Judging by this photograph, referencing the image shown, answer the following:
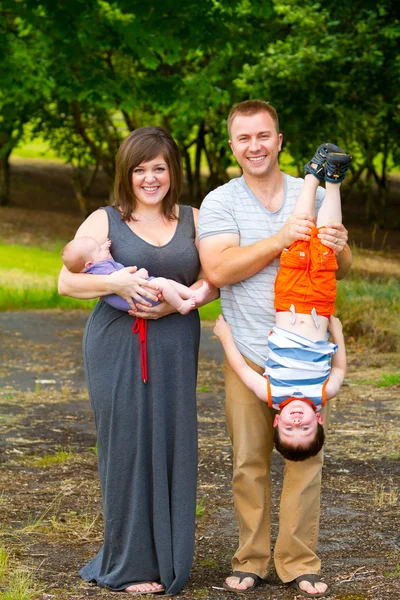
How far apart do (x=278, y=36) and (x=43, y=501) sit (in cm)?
1751

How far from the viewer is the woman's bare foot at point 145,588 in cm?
423

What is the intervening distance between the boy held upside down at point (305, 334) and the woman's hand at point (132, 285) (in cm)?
53

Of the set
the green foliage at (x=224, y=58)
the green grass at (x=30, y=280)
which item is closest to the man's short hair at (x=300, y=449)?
the green foliage at (x=224, y=58)

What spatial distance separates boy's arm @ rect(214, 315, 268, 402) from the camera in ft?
13.4

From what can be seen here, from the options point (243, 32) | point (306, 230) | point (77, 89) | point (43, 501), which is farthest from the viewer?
point (243, 32)

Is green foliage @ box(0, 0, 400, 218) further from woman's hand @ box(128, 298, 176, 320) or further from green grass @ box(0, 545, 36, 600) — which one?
green grass @ box(0, 545, 36, 600)

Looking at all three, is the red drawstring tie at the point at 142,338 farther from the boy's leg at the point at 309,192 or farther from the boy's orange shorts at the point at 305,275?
the boy's leg at the point at 309,192

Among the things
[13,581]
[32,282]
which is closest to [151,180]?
[13,581]

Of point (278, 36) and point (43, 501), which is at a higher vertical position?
point (278, 36)

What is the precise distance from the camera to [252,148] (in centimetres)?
407

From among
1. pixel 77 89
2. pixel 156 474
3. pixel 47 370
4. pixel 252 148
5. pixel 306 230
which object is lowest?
pixel 47 370

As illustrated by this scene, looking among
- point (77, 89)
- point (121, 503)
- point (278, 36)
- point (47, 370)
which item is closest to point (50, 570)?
point (121, 503)

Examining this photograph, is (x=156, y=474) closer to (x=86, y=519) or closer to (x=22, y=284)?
(x=86, y=519)

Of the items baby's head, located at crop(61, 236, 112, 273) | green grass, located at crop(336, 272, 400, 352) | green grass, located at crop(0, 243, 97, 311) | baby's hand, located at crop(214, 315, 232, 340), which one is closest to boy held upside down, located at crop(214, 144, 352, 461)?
baby's hand, located at crop(214, 315, 232, 340)
